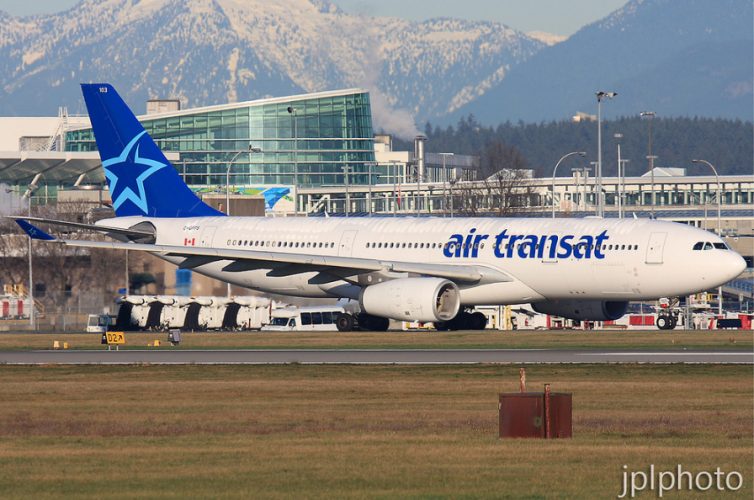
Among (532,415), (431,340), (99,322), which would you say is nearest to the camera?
(532,415)

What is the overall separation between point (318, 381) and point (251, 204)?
256 feet

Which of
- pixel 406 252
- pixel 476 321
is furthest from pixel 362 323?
pixel 476 321

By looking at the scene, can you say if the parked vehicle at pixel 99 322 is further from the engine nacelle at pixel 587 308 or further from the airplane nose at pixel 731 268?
the airplane nose at pixel 731 268

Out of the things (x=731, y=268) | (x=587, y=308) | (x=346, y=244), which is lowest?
(x=587, y=308)

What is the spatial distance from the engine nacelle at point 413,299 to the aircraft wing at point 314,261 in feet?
2.54

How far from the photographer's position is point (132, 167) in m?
58.8

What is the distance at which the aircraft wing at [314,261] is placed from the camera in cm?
5031

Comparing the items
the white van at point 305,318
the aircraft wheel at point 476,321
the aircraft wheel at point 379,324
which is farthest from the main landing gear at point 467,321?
the white van at point 305,318

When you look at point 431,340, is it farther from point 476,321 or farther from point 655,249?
point 655,249

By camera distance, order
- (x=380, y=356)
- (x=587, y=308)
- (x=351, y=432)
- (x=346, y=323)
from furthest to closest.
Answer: (x=346, y=323)
(x=587, y=308)
(x=380, y=356)
(x=351, y=432)

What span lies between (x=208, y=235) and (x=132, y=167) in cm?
469

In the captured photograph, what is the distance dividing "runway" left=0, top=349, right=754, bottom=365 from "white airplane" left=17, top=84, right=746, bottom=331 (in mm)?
7028

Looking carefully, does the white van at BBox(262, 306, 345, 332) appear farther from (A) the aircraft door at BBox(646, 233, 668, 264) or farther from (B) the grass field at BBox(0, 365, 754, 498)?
(B) the grass field at BBox(0, 365, 754, 498)

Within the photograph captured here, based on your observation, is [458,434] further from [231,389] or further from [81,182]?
[81,182]
